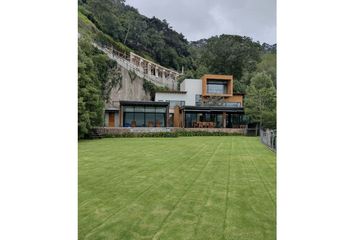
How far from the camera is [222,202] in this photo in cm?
364

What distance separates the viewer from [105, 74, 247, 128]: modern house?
2172 cm

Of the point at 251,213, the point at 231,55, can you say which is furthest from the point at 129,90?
the point at 251,213

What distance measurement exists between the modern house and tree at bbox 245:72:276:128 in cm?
220

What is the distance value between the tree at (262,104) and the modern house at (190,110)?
2.20 m

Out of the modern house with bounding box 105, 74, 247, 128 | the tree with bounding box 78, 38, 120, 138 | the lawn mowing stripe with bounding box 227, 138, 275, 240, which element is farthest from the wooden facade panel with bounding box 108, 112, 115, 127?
the lawn mowing stripe with bounding box 227, 138, 275, 240

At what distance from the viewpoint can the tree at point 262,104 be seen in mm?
16141

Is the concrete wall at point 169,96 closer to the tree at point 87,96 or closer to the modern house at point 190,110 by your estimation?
the modern house at point 190,110

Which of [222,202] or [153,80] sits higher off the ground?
[153,80]

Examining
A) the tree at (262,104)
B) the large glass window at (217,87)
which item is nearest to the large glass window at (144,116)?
the tree at (262,104)

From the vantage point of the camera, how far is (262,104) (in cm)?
1866
